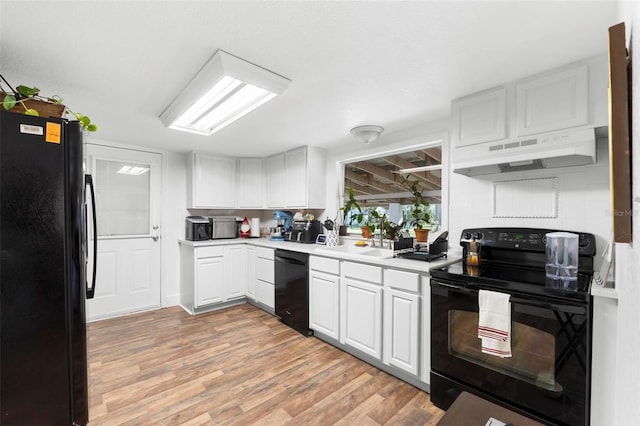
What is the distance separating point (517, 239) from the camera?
2.01 meters

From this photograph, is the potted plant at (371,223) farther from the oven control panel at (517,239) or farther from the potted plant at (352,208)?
the oven control panel at (517,239)

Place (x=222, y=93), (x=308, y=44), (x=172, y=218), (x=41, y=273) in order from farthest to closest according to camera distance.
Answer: (x=172, y=218) < (x=222, y=93) < (x=308, y=44) < (x=41, y=273)

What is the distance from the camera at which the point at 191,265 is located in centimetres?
360

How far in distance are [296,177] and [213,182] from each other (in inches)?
46.2

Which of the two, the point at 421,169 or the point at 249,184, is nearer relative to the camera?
the point at 421,169

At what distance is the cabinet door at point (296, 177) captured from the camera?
11.9 ft

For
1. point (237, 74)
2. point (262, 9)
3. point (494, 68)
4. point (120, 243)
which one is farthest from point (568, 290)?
point (120, 243)

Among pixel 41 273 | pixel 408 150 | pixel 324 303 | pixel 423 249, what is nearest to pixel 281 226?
pixel 324 303

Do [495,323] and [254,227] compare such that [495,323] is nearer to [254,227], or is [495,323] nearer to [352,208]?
[352,208]

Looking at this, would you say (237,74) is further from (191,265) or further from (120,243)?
(120,243)

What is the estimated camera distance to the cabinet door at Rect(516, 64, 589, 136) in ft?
5.20

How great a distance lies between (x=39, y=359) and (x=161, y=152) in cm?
297

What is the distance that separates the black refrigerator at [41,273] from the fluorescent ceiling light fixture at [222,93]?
692 mm

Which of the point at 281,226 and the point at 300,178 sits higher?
the point at 300,178
